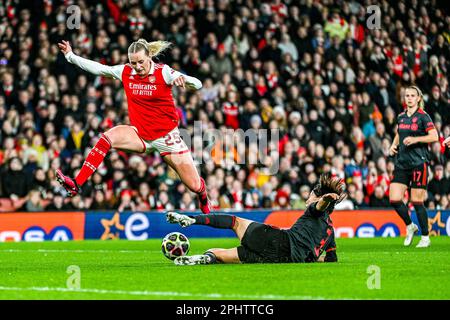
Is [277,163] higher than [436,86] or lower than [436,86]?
lower

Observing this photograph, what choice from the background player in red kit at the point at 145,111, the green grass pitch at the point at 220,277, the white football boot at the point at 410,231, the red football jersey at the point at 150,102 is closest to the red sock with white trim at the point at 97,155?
the background player in red kit at the point at 145,111

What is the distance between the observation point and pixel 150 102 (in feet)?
36.8

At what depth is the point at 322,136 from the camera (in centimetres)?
1973

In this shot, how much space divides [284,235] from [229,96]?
9.93 metres

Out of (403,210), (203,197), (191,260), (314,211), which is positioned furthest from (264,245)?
(403,210)

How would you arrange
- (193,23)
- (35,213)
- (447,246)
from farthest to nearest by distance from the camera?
(193,23) < (35,213) < (447,246)

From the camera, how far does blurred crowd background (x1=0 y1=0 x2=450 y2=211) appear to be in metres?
17.5

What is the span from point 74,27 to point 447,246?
951 cm

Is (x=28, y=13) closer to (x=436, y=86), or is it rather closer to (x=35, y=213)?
(x=35, y=213)

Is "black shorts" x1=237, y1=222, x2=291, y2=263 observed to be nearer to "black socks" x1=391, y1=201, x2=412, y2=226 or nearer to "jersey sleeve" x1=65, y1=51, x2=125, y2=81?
"jersey sleeve" x1=65, y1=51, x2=125, y2=81

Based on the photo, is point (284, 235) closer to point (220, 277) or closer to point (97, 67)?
point (220, 277)

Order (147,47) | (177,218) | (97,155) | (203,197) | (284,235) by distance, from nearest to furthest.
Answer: (177,218), (284,235), (97,155), (147,47), (203,197)

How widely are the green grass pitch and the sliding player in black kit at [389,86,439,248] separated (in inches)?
52.7
